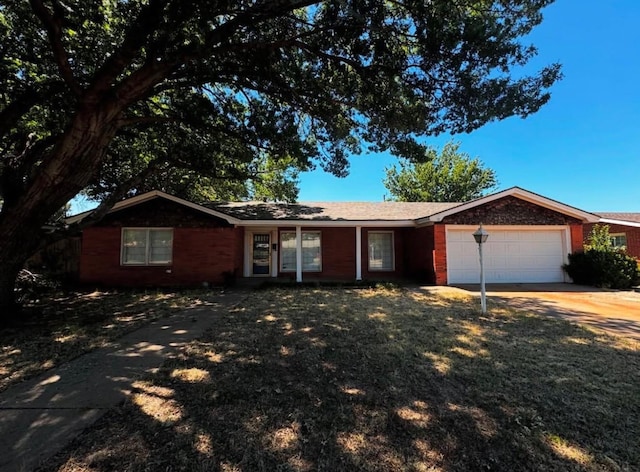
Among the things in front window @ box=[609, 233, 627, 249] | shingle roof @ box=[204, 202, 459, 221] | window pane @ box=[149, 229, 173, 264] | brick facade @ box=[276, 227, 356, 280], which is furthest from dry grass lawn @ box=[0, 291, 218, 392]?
front window @ box=[609, 233, 627, 249]

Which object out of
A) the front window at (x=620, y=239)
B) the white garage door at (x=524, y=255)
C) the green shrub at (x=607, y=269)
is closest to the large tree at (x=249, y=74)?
the white garage door at (x=524, y=255)

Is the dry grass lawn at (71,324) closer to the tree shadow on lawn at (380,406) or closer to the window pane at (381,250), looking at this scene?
the tree shadow on lawn at (380,406)

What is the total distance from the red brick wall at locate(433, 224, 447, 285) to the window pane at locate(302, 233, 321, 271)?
15.9 feet

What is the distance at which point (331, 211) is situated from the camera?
14.6 m

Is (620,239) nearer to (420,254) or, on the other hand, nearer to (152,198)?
(420,254)

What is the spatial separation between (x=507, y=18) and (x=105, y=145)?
819cm

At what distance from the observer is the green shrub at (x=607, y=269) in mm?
11328

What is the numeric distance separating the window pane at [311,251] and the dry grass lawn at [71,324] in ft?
16.1

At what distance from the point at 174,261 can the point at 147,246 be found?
3.90 ft

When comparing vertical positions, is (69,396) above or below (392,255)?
below

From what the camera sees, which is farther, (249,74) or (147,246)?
(147,246)

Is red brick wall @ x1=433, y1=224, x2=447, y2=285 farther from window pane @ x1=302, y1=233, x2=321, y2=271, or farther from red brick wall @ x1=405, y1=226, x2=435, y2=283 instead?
window pane @ x1=302, y1=233, x2=321, y2=271

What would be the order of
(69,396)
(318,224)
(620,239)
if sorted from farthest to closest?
(620,239), (318,224), (69,396)

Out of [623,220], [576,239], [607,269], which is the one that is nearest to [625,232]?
[623,220]
